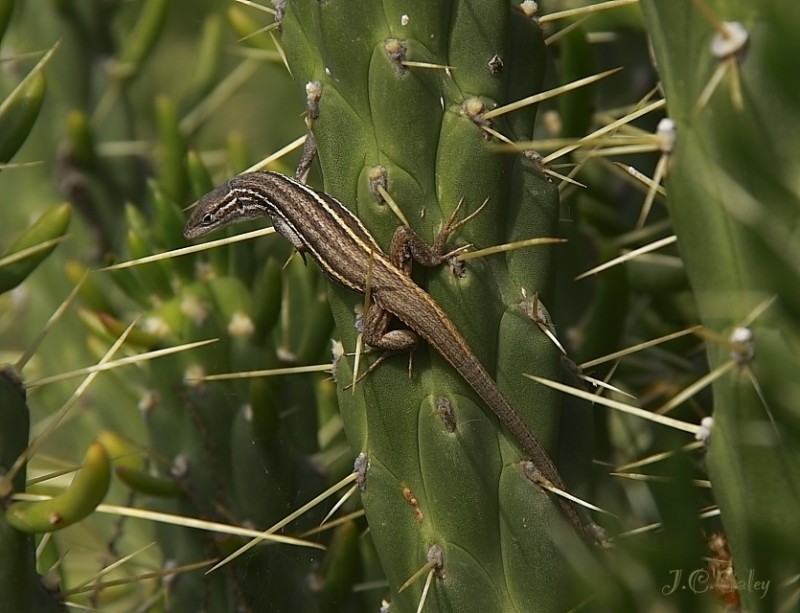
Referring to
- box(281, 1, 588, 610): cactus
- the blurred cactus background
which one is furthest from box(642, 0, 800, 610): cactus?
box(281, 1, 588, 610): cactus

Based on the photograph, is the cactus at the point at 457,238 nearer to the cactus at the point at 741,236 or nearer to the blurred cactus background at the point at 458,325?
the blurred cactus background at the point at 458,325

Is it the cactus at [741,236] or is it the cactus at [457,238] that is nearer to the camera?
the cactus at [741,236]

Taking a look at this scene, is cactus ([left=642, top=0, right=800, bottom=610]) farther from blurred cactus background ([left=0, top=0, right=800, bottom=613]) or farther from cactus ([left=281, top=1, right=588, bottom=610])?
cactus ([left=281, top=1, right=588, bottom=610])

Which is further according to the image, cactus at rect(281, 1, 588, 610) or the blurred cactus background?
cactus at rect(281, 1, 588, 610)

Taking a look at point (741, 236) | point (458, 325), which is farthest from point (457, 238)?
point (741, 236)

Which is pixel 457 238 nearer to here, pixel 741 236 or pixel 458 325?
pixel 458 325

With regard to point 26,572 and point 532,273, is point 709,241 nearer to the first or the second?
point 532,273

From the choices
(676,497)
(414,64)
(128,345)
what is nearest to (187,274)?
(128,345)

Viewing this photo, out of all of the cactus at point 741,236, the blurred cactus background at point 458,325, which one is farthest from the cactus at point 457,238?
the cactus at point 741,236
